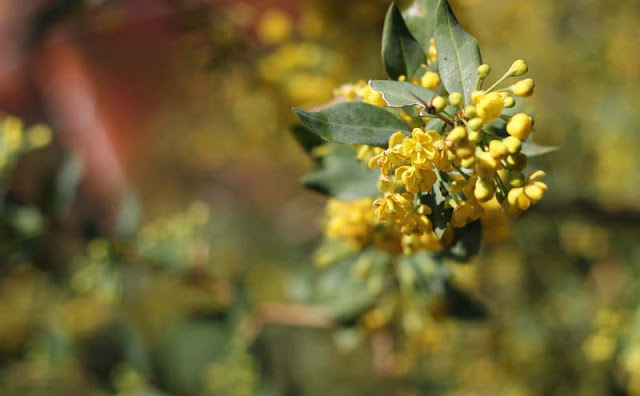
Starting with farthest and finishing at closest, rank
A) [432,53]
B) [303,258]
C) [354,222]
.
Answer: [303,258] → [354,222] → [432,53]

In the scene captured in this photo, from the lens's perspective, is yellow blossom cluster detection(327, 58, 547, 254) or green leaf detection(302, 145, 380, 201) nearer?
yellow blossom cluster detection(327, 58, 547, 254)

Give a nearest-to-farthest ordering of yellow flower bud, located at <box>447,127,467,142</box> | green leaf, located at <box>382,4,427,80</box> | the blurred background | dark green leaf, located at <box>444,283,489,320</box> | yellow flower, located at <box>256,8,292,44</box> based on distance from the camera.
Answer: yellow flower bud, located at <box>447,127,467,142</box>, green leaf, located at <box>382,4,427,80</box>, dark green leaf, located at <box>444,283,489,320</box>, the blurred background, yellow flower, located at <box>256,8,292,44</box>

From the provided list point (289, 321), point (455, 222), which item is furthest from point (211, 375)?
point (455, 222)

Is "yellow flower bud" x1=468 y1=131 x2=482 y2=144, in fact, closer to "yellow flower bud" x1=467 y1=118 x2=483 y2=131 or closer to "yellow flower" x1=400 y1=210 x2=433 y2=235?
"yellow flower bud" x1=467 y1=118 x2=483 y2=131

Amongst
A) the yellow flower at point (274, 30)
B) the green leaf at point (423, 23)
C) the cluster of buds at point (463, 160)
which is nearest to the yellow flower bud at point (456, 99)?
the cluster of buds at point (463, 160)

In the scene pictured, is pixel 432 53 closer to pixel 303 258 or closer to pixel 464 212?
pixel 464 212

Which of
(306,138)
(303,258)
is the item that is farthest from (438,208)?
(303,258)

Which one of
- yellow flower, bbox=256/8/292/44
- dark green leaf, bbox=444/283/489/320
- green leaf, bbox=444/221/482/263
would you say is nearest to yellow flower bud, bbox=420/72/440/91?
green leaf, bbox=444/221/482/263

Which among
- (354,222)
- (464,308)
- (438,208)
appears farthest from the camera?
(464,308)
